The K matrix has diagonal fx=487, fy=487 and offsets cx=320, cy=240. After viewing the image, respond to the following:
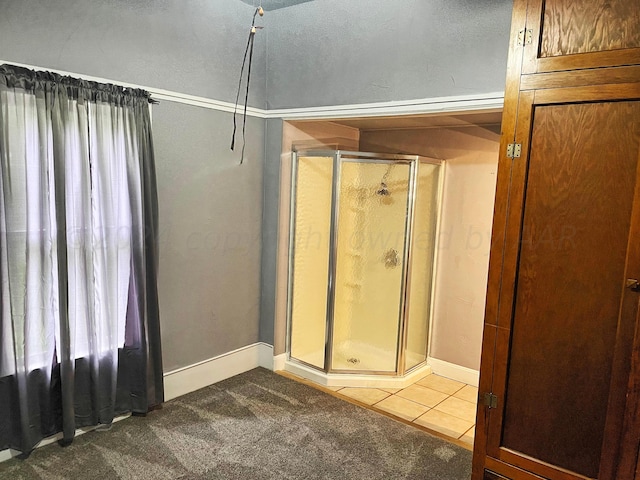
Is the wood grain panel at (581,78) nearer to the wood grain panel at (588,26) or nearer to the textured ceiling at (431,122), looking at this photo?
the wood grain panel at (588,26)

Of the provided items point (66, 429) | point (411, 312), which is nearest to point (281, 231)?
point (411, 312)

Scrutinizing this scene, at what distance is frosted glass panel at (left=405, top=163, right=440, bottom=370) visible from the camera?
12.0ft

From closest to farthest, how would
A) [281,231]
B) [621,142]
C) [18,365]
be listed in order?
[621,142], [18,365], [281,231]

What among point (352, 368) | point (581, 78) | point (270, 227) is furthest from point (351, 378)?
point (581, 78)

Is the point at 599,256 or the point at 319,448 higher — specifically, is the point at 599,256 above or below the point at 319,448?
above

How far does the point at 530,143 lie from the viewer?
1942mm

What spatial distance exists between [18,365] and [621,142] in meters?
2.80

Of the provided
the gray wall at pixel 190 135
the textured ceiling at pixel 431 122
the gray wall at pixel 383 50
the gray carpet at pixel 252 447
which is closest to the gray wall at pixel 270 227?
the gray wall at pixel 190 135

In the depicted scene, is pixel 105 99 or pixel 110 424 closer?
pixel 105 99

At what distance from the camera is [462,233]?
371 cm

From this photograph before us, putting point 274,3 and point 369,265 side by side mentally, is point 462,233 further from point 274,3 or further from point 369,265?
point 274,3

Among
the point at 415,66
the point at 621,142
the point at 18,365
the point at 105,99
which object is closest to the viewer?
the point at 621,142

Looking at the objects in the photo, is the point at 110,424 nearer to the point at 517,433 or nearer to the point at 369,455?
the point at 369,455

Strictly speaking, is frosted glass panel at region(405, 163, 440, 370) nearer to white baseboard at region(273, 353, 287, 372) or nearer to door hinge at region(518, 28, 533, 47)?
white baseboard at region(273, 353, 287, 372)
